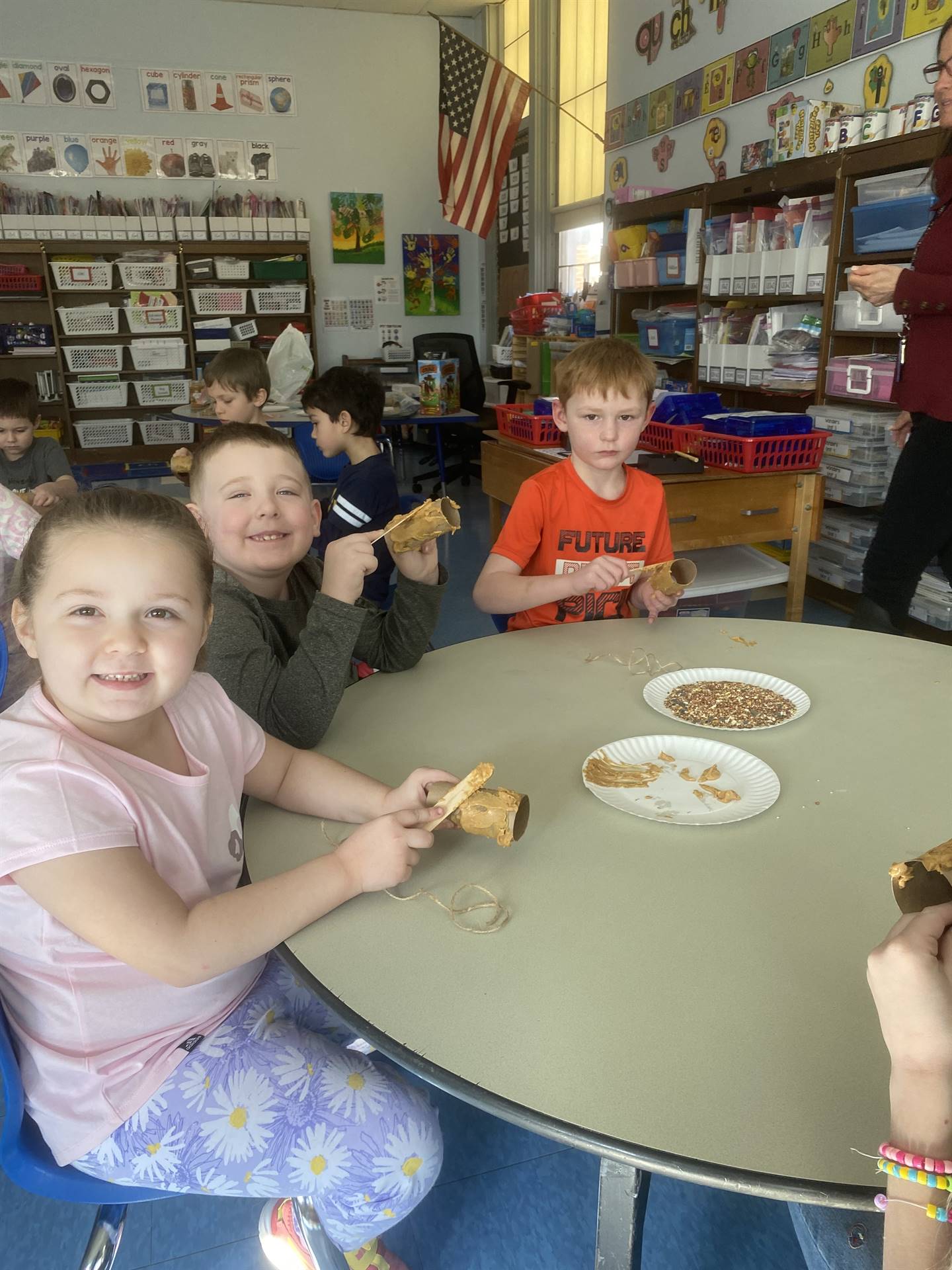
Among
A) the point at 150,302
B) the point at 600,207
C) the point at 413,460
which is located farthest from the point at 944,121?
the point at 150,302

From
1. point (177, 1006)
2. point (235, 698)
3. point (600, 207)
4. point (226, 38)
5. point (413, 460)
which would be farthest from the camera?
point (413, 460)

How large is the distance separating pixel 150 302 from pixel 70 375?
871 mm

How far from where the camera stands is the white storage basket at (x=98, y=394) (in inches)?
280

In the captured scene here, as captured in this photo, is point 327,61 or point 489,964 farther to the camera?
point 327,61

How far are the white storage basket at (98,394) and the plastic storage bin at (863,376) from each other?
225 inches

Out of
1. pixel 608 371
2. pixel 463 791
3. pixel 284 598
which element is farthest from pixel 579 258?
pixel 463 791

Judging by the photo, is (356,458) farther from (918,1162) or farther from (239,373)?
(918,1162)

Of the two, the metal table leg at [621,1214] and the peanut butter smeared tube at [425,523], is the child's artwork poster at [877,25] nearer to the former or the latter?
the peanut butter smeared tube at [425,523]

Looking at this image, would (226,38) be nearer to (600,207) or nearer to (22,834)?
(600,207)

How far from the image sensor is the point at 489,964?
0.72 meters

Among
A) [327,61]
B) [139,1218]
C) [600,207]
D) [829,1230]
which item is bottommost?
[139,1218]

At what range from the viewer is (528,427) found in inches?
117

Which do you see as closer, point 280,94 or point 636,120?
point 636,120

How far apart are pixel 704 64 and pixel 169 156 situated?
4548mm
